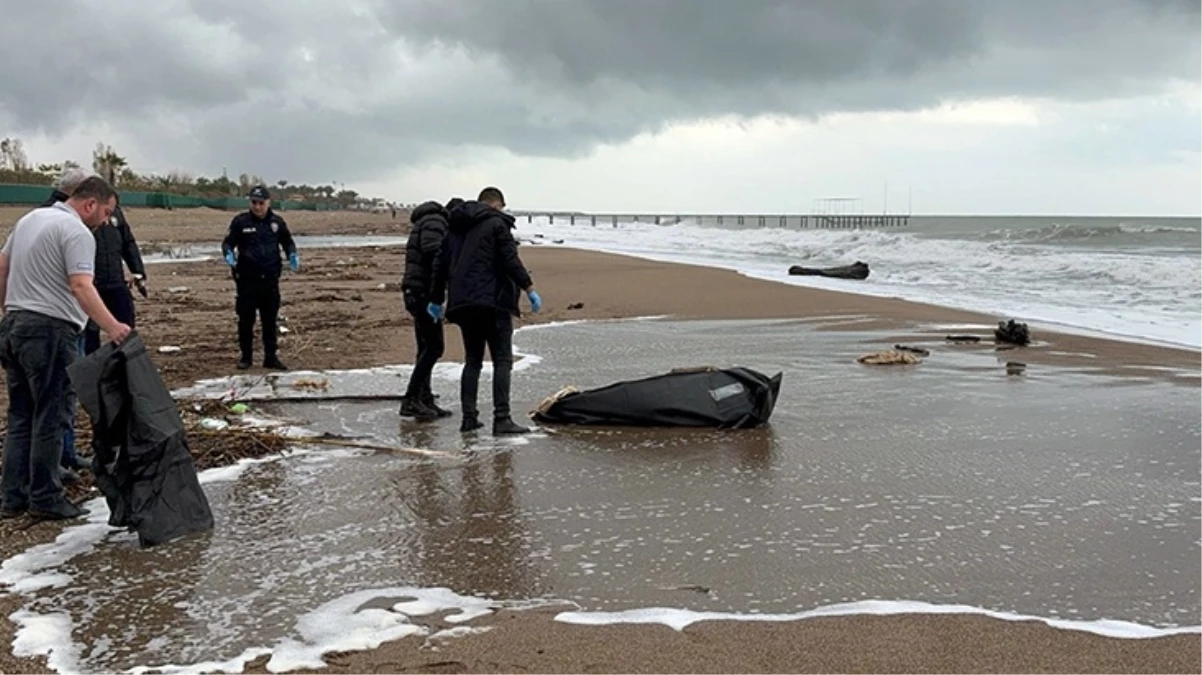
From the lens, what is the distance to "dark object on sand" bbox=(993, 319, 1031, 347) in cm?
1075

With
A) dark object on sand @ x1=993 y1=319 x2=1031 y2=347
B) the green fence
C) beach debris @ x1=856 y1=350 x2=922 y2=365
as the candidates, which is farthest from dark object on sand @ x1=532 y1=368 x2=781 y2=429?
the green fence

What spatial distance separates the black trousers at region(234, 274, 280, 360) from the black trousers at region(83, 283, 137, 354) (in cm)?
213

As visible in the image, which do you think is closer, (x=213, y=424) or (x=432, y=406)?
(x=213, y=424)

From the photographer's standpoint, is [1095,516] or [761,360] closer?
[1095,516]

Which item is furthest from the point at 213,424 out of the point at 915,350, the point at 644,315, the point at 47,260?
the point at 644,315

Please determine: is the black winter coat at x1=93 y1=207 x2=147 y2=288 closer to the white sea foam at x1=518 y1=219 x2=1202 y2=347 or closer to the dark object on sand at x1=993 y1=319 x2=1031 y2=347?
the dark object on sand at x1=993 y1=319 x2=1031 y2=347

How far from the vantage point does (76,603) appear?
355 cm

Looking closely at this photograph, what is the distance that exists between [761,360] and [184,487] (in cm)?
656

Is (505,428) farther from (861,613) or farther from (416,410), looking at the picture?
(861,613)

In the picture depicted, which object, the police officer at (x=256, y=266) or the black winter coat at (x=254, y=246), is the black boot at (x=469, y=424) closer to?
the police officer at (x=256, y=266)

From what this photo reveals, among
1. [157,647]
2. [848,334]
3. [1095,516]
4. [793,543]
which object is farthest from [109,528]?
[848,334]

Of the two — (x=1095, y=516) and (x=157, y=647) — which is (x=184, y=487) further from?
(x=1095, y=516)

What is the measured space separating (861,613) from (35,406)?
384 cm

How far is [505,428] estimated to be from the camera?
6461 mm
